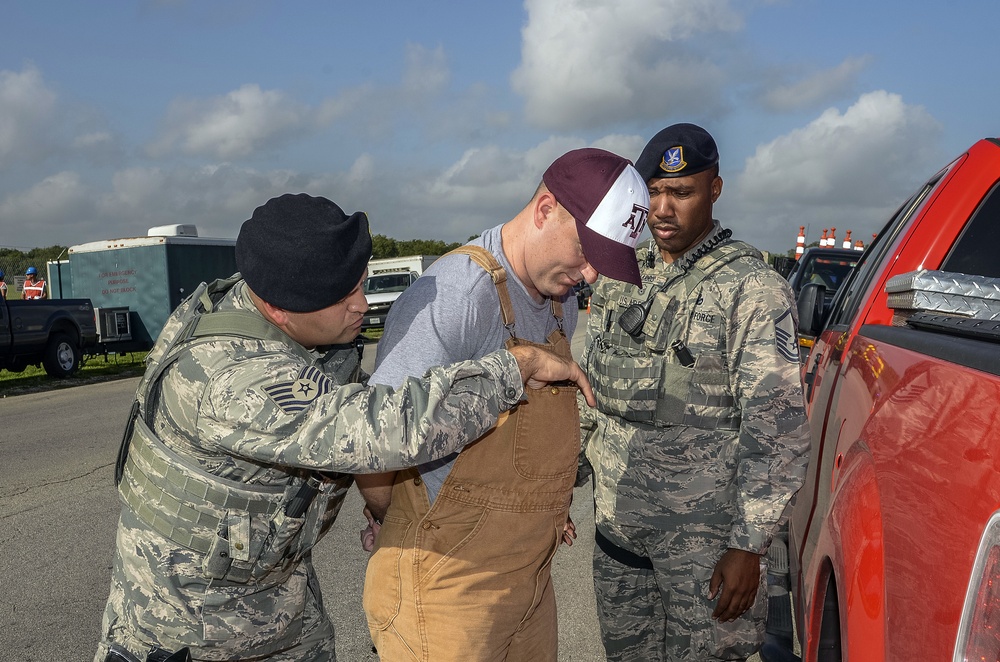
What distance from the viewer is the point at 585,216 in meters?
1.95

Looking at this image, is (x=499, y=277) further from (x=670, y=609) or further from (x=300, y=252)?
(x=670, y=609)

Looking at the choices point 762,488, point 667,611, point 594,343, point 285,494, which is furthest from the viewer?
point 594,343

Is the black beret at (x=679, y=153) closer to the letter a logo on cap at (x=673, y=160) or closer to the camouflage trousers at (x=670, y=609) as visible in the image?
the letter a logo on cap at (x=673, y=160)

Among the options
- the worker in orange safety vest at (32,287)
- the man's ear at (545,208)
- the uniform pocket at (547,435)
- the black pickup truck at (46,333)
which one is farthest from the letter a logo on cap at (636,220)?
the worker in orange safety vest at (32,287)

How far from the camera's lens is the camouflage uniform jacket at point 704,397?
8.16 feet

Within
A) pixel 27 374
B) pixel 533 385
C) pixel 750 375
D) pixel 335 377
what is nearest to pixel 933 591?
pixel 533 385

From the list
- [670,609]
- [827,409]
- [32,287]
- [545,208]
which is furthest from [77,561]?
[32,287]

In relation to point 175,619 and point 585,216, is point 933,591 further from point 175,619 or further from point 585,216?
point 175,619

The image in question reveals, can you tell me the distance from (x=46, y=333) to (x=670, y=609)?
1396 centimetres

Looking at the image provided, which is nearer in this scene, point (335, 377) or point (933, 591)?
point (933, 591)

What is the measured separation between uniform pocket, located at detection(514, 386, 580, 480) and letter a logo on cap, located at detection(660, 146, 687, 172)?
1072 mm

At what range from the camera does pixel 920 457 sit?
136 centimetres

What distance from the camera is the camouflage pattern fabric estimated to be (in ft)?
8.18

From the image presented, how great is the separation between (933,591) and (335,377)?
1.54 metres
